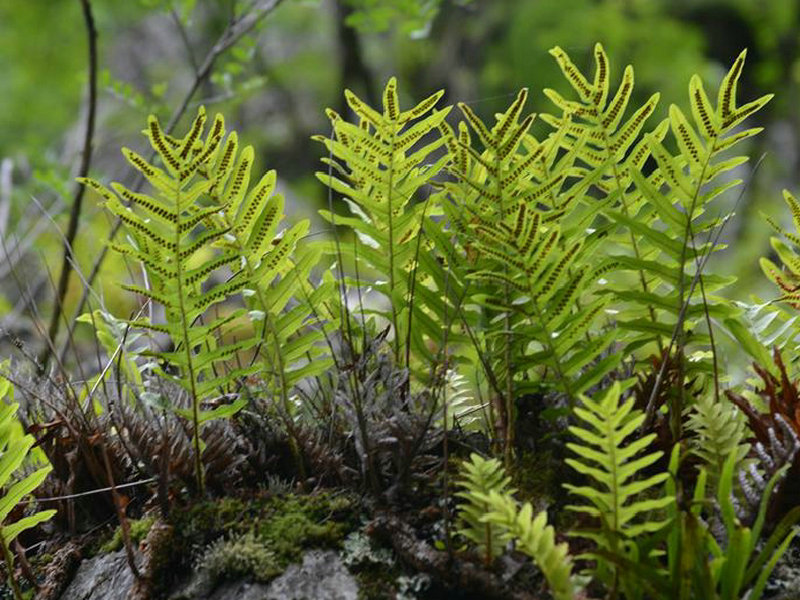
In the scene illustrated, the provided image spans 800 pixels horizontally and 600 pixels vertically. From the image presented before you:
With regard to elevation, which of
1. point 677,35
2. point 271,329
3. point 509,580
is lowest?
point 509,580

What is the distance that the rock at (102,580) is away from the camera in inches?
48.0

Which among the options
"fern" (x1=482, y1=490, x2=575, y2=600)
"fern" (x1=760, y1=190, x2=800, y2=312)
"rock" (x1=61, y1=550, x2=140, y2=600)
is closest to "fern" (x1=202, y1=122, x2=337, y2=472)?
"rock" (x1=61, y1=550, x2=140, y2=600)

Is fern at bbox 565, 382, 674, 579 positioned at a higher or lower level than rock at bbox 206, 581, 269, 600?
higher

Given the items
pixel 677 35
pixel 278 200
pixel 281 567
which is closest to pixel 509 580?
pixel 281 567

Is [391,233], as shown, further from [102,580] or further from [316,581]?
[102,580]

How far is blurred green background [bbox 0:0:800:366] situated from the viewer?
6.58 metres

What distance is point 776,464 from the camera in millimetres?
1110

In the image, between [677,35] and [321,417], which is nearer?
[321,417]

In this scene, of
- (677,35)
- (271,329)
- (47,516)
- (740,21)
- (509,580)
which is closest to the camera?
(509,580)

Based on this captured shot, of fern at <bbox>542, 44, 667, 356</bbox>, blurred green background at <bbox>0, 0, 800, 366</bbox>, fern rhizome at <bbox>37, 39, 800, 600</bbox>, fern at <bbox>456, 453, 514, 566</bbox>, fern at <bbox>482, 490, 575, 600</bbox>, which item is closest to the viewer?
fern at <bbox>482, 490, 575, 600</bbox>

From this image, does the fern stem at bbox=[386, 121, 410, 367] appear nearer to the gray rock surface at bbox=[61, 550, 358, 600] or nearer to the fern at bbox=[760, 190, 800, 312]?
the gray rock surface at bbox=[61, 550, 358, 600]

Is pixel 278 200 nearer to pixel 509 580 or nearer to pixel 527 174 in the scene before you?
pixel 527 174

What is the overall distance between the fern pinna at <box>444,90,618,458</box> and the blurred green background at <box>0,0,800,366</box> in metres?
3.60

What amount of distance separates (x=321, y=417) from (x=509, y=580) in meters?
0.46
